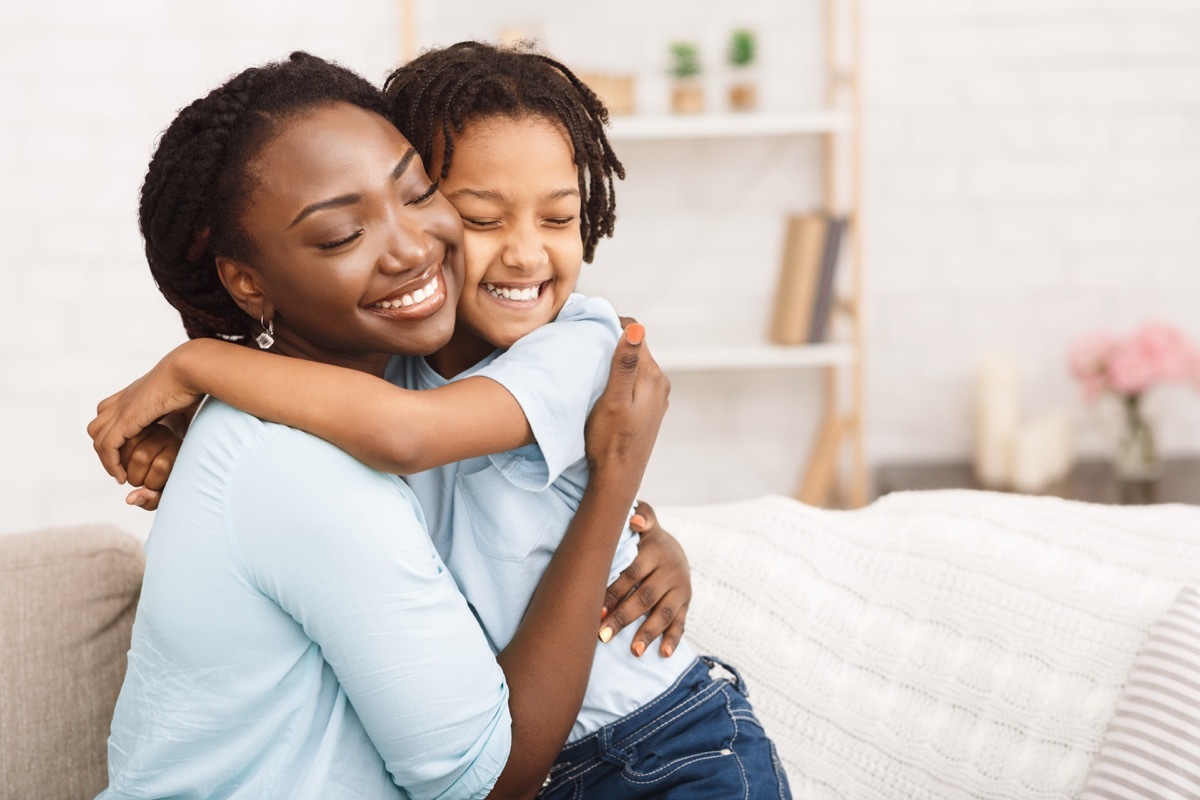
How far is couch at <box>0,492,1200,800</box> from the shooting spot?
1.31m

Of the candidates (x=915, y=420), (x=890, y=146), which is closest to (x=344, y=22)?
(x=890, y=146)

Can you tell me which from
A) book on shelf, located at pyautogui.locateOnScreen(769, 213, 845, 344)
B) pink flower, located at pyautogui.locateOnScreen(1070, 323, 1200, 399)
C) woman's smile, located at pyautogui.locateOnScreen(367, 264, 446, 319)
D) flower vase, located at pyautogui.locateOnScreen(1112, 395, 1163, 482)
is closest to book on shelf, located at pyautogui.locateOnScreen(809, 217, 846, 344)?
book on shelf, located at pyautogui.locateOnScreen(769, 213, 845, 344)

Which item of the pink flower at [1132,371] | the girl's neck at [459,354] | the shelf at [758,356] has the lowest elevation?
the pink flower at [1132,371]

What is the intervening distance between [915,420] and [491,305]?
238cm

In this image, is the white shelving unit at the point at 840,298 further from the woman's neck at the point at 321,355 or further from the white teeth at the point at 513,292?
the woman's neck at the point at 321,355

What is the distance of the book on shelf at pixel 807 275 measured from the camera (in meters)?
3.10

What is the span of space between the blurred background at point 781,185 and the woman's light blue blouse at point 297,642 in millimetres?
2272

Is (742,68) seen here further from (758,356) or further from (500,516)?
(500,516)

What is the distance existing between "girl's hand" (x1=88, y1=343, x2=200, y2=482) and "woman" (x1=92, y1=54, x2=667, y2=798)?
47 mm

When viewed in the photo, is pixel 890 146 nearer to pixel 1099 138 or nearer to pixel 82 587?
pixel 1099 138

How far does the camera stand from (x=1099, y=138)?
10.8 ft

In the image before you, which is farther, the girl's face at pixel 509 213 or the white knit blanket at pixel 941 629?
the white knit blanket at pixel 941 629

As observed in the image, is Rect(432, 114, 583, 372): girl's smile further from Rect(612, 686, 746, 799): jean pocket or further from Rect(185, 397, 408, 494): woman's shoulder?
Rect(612, 686, 746, 799): jean pocket

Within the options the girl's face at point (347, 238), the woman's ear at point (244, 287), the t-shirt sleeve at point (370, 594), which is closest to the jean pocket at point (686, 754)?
the t-shirt sleeve at point (370, 594)
